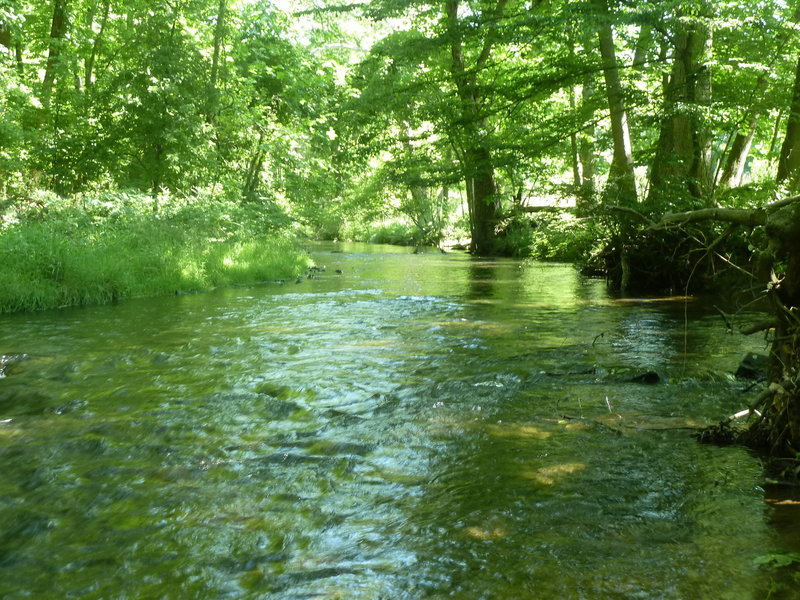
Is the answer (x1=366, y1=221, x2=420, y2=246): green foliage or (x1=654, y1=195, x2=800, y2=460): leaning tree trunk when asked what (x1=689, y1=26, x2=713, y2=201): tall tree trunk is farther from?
(x1=366, y1=221, x2=420, y2=246): green foliage

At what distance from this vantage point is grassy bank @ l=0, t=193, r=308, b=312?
10891 mm

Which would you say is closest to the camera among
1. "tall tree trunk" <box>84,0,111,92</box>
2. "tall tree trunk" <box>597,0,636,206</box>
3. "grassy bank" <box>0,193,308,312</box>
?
"grassy bank" <box>0,193,308,312</box>

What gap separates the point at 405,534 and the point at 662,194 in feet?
33.8

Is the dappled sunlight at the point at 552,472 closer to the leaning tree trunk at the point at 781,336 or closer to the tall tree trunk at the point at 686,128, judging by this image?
the leaning tree trunk at the point at 781,336

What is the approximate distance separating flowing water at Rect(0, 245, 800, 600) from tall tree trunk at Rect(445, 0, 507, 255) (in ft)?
29.0

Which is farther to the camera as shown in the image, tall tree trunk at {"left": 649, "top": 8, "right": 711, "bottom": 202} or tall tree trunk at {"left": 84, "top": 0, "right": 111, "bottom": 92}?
tall tree trunk at {"left": 84, "top": 0, "right": 111, "bottom": 92}

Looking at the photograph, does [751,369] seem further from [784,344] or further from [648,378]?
[784,344]

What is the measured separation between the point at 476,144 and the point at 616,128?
11.4 feet

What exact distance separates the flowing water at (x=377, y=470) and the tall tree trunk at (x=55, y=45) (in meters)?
14.0

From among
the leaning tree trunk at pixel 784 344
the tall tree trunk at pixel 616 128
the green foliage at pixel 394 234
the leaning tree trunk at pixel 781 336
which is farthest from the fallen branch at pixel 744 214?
the green foliage at pixel 394 234

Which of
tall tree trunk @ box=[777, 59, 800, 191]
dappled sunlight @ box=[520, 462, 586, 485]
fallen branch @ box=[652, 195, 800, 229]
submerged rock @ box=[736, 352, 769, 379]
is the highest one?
tall tree trunk @ box=[777, 59, 800, 191]

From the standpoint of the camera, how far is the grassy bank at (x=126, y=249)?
10.9 m

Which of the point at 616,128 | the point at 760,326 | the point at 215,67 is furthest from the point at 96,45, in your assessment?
the point at 760,326

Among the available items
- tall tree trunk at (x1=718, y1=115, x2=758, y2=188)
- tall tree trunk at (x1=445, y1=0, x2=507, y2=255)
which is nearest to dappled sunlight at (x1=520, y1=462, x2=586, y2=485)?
tall tree trunk at (x1=445, y1=0, x2=507, y2=255)
